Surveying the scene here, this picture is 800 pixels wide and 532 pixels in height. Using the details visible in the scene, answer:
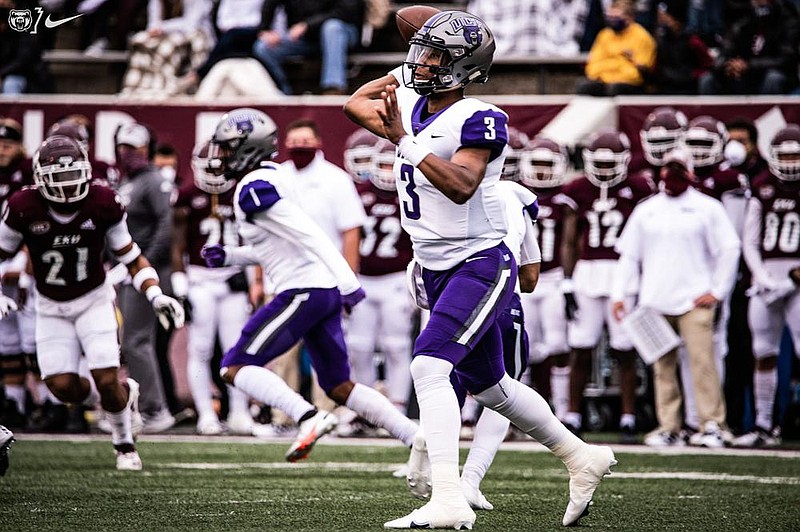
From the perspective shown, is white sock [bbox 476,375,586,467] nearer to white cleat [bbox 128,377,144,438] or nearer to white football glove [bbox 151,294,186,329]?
white football glove [bbox 151,294,186,329]

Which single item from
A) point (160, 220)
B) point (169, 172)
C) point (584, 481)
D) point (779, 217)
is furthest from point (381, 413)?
point (169, 172)

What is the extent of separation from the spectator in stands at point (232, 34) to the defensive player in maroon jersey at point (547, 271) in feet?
10.9

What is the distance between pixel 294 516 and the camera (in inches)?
200

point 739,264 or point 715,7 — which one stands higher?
point 715,7

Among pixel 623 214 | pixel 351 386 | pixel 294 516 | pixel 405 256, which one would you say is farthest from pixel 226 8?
pixel 294 516

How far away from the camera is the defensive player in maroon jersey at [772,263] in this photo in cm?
909

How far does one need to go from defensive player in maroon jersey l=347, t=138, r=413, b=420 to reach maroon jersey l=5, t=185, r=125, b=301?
3111 mm

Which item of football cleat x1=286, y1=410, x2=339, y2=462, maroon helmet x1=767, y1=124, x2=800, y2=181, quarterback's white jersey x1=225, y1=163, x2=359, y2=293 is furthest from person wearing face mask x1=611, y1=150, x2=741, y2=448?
football cleat x1=286, y1=410, x2=339, y2=462

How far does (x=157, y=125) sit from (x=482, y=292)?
22.9 ft

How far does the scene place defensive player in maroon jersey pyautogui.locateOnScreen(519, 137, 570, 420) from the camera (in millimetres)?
9445

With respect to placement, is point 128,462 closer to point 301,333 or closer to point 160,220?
point 301,333

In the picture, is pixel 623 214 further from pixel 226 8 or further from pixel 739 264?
pixel 226 8

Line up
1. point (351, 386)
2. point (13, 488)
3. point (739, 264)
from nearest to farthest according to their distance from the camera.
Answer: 1. point (13, 488)
2. point (351, 386)
3. point (739, 264)

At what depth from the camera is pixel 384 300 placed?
388 inches
